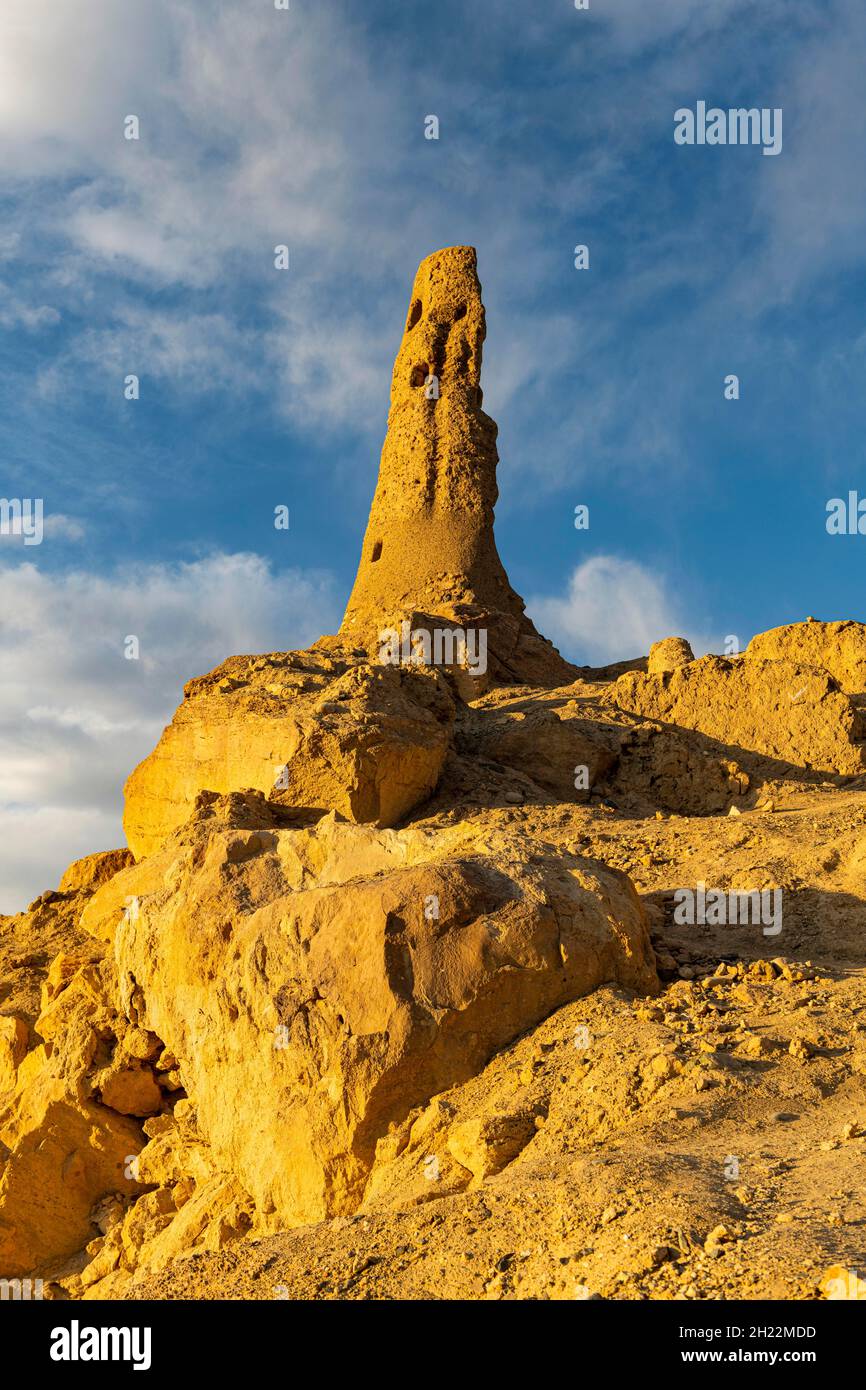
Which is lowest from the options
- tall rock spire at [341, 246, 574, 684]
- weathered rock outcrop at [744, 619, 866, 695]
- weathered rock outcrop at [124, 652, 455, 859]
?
weathered rock outcrop at [124, 652, 455, 859]

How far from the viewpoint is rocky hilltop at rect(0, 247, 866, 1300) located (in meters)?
4.78

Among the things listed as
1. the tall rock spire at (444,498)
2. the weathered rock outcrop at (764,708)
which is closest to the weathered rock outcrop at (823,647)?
the weathered rock outcrop at (764,708)

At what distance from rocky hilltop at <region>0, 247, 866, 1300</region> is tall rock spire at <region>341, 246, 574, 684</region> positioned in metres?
7.55

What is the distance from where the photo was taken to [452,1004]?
675 centimetres

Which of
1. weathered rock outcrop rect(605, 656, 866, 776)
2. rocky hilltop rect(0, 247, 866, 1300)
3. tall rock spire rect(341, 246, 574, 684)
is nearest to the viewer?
rocky hilltop rect(0, 247, 866, 1300)

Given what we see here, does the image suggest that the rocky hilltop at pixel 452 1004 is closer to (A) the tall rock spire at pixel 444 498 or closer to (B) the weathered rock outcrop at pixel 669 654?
(B) the weathered rock outcrop at pixel 669 654

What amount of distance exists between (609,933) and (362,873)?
184 cm

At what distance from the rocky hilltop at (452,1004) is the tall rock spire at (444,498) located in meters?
7.55

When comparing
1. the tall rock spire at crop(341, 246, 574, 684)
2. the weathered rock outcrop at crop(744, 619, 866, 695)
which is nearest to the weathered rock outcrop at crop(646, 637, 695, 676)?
the weathered rock outcrop at crop(744, 619, 866, 695)

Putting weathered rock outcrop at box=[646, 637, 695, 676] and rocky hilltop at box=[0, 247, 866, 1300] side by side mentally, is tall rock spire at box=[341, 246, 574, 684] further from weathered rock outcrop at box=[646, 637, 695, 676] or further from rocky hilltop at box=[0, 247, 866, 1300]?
rocky hilltop at box=[0, 247, 866, 1300]

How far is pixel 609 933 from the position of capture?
7.31 meters

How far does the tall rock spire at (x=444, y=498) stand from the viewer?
23078 mm
